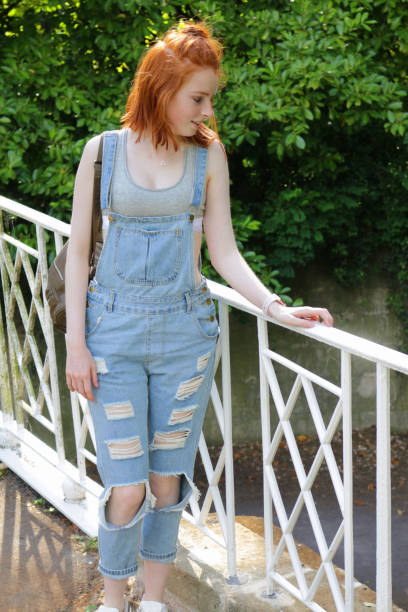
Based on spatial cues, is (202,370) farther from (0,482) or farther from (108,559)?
(0,482)

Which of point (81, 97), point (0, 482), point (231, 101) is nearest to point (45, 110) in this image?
point (81, 97)

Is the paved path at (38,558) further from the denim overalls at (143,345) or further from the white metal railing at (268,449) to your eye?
the denim overalls at (143,345)

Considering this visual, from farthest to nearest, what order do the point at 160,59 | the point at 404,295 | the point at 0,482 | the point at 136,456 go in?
the point at 404,295 → the point at 0,482 → the point at 136,456 → the point at 160,59

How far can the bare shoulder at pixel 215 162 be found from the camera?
1.94m

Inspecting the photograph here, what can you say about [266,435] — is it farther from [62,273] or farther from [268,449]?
[62,273]

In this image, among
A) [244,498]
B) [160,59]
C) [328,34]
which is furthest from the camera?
[244,498]

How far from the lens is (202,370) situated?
199 centimetres

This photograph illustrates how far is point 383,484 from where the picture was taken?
1.78 m

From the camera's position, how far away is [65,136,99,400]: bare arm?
1.90 m

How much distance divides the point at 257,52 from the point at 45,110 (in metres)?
1.61

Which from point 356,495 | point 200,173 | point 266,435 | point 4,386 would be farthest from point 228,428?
point 356,495

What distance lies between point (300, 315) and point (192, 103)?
57cm

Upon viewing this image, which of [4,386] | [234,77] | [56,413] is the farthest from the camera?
[234,77]

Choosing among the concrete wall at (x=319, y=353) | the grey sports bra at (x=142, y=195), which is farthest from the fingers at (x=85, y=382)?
the concrete wall at (x=319, y=353)
